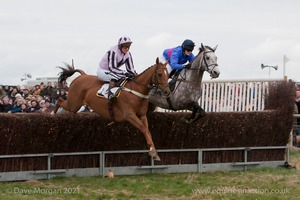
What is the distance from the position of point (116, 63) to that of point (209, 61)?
1742 mm

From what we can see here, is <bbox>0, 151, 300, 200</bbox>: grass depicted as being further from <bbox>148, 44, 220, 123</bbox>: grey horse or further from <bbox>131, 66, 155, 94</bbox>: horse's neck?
<bbox>131, 66, 155, 94</bbox>: horse's neck

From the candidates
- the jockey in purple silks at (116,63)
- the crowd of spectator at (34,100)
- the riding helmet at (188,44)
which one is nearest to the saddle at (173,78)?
the riding helmet at (188,44)

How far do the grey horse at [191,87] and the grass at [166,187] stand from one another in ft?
4.36

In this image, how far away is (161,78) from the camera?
955 centimetres

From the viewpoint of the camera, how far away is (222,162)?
38.7ft

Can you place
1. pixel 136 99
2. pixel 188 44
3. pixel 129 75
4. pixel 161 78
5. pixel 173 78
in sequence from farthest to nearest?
pixel 173 78, pixel 188 44, pixel 129 75, pixel 136 99, pixel 161 78

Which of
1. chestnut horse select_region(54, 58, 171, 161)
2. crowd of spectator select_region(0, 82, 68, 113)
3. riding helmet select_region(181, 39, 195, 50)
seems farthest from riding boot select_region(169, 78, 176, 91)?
crowd of spectator select_region(0, 82, 68, 113)

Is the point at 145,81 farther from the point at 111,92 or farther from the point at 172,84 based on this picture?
the point at 172,84

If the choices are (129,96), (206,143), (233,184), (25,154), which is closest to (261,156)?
→ (206,143)

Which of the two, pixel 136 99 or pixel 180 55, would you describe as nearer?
pixel 136 99

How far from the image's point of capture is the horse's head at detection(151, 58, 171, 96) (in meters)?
9.45

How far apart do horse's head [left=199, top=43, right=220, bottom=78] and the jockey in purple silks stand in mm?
1349

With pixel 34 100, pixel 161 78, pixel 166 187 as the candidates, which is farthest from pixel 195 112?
pixel 34 100

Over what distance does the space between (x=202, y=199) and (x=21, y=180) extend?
132 inches
